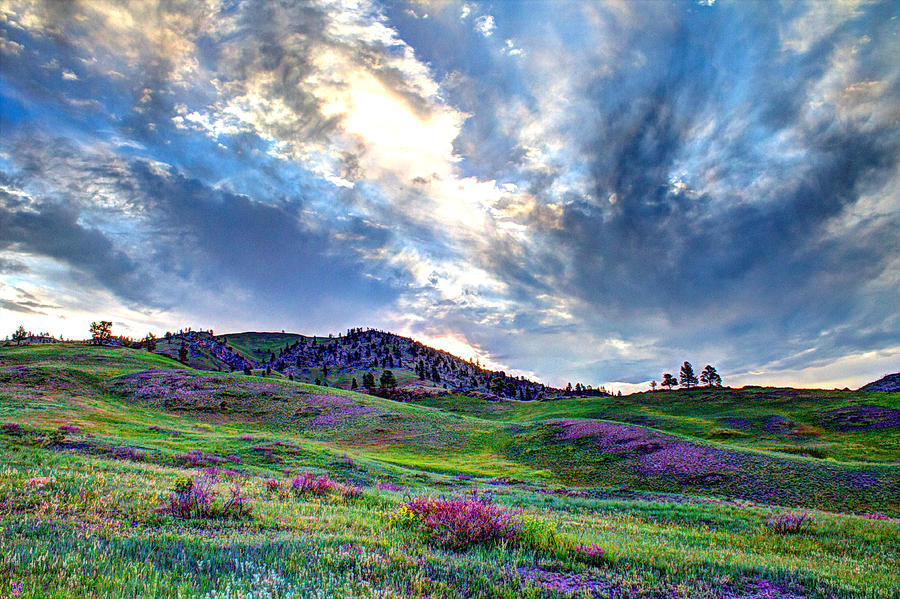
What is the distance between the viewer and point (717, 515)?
57.3 ft

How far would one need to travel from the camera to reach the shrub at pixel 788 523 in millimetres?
14730

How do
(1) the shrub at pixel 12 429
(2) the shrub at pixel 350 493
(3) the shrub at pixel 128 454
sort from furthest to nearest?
(1) the shrub at pixel 12 429 < (3) the shrub at pixel 128 454 < (2) the shrub at pixel 350 493

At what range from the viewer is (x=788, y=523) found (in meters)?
15.2

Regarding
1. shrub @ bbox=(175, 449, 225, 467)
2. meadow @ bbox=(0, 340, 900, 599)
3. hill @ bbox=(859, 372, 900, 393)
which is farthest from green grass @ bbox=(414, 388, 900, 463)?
hill @ bbox=(859, 372, 900, 393)

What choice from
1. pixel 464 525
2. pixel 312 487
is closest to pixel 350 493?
pixel 312 487

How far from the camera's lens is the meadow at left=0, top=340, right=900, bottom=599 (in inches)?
237

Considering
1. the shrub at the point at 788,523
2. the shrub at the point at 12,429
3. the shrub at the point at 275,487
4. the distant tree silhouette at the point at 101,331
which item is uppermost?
the distant tree silhouette at the point at 101,331

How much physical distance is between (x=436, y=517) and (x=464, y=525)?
102 cm

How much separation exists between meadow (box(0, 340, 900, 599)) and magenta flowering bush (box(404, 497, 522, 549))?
Result: 0.04 metres

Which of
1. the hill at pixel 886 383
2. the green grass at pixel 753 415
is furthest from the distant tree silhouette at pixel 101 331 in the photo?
the hill at pixel 886 383

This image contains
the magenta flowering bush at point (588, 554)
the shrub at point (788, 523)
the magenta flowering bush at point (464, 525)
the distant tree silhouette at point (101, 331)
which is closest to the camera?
the magenta flowering bush at point (588, 554)

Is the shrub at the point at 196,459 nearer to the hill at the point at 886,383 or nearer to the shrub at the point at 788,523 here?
the shrub at the point at 788,523

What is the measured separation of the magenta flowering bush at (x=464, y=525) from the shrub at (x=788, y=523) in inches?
449

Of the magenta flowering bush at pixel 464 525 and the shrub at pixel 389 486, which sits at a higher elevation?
the magenta flowering bush at pixel 464 525
